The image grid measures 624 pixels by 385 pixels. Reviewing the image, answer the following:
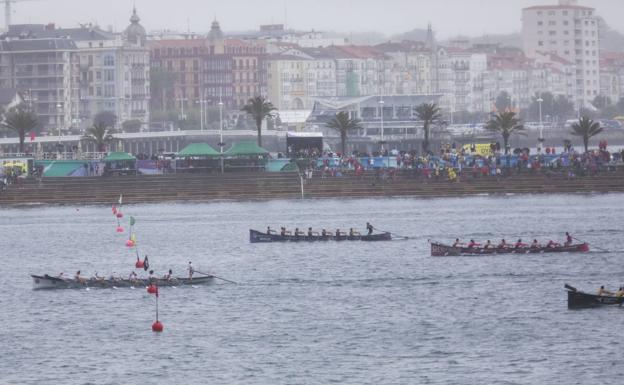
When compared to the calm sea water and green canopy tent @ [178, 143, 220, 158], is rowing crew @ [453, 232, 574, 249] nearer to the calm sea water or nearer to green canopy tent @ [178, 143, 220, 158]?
the calm sea water

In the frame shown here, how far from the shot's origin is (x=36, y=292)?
96.8 metres

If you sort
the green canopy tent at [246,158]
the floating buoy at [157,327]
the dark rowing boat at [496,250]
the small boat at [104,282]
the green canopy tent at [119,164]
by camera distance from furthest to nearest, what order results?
the green canopy tent at [119,164] → the green canopy tent at [246,158] → the dark rowing boat at [496,250] → the small boat at [104,282] → the floating buoy at [157,327]

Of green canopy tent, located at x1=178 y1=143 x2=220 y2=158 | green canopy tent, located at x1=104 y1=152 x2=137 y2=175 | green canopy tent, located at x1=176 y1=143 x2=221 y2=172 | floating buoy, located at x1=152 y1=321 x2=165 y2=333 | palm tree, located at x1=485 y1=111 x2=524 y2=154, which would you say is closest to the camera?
floating buoy, located at x1=152 y1=321 x2=165 y2=333


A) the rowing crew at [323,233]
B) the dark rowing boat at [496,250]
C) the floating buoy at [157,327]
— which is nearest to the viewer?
the floating buoy at [157,327]

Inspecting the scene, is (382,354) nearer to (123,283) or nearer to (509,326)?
(509,326)

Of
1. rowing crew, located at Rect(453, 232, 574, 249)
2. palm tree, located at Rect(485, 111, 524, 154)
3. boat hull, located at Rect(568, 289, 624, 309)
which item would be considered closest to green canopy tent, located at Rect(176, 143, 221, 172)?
palm tree, located at Rect(485, 111, 524, 154)

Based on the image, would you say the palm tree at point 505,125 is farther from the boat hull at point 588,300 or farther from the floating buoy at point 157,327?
the floating buoy at point 157,327

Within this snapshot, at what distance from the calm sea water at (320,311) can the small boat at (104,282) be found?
1.43 ft

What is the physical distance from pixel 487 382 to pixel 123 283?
1165 inches

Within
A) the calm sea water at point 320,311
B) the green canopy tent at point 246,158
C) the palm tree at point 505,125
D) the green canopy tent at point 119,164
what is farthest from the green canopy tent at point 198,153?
the palm tree at point 505,125

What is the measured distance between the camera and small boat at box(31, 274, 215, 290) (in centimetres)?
9550

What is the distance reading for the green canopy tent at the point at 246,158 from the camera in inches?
5940

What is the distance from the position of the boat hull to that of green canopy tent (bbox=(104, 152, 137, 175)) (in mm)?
71786

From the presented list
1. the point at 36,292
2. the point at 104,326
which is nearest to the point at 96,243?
the point at 36,292
